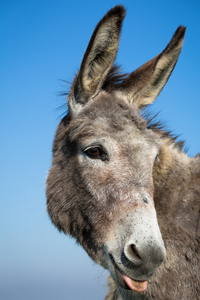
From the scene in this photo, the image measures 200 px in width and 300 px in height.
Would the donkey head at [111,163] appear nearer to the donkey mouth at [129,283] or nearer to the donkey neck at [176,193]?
the donkey mouth at [129,283]

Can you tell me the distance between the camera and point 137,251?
125 inches

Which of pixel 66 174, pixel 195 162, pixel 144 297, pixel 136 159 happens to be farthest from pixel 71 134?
pixel 144 297

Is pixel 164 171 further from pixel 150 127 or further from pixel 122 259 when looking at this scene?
pixel 122 259

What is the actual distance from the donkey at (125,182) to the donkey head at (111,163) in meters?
0.01

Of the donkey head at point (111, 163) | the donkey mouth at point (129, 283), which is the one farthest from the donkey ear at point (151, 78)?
the donkey mouth at point (129, 283)

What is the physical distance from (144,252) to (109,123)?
1534 mm

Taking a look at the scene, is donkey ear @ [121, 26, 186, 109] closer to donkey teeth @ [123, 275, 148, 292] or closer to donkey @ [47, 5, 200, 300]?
donkey @ [47, 5, 200, 300]

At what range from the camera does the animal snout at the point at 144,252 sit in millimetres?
3150

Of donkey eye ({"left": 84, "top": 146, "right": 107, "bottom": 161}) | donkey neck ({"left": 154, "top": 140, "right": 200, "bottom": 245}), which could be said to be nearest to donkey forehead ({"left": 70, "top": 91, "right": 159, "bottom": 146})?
donkey eye ({"left": 84, "top": 146, "right": 107, "bottom": 161})

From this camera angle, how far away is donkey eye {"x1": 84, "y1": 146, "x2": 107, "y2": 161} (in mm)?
3882

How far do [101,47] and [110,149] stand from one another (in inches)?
54.1

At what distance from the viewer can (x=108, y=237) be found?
351 cm

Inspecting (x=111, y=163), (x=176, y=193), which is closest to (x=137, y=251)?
(x=111, y=163)

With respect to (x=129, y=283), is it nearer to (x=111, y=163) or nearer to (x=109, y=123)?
(x=111, y=163)
